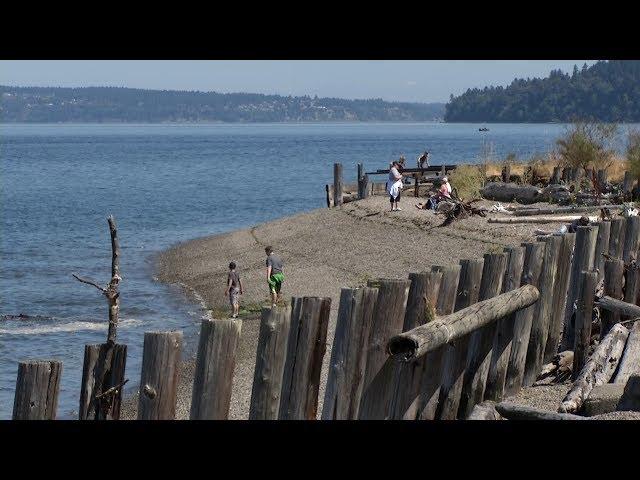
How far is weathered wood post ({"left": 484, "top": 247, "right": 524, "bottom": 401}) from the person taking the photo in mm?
8750

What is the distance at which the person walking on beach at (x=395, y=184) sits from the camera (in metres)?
30.0

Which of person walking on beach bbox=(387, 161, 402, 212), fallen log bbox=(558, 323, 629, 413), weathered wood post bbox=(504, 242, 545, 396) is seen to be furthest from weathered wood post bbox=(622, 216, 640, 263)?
person walking on beach bbox=(387, 161, 402, 212)

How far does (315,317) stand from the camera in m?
6.02

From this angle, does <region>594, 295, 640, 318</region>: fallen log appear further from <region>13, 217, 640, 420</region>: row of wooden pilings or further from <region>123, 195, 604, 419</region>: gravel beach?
<region>123, 195, 604, 419</region>: gravel beach

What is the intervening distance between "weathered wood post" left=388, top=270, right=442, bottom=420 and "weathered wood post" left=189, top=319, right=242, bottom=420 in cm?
154

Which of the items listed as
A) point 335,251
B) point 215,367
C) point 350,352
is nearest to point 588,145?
point 335,251

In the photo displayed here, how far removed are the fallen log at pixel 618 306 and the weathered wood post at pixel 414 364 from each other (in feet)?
12.4

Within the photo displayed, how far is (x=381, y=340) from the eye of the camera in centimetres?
650

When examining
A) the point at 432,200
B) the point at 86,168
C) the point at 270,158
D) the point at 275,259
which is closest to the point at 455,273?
the point at 275,259

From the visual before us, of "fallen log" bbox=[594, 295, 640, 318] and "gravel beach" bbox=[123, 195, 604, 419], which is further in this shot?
"gravel beach" bbox=[123, 195, 604, 419]

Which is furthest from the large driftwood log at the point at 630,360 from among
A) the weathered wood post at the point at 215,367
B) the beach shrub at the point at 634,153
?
the beach shrub at the point at 634,153

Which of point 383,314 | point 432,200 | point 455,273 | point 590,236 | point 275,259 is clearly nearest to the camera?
point 383,314

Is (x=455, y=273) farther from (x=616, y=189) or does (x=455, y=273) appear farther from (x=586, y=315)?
(x=616, y=189)
